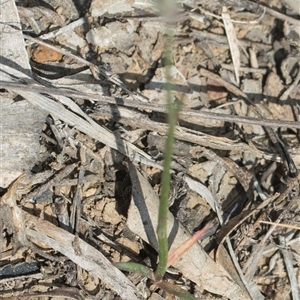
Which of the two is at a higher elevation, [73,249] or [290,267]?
[73,249]

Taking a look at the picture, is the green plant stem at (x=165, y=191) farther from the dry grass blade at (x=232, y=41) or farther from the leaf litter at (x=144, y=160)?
the dry grass blade at (x=232, y=41)

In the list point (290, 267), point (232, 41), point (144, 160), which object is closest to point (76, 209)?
point (144, 160)

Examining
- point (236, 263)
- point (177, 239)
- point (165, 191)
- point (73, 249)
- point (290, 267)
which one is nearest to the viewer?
point (165, 191)

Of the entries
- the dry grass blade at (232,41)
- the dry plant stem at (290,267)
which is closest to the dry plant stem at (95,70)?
the dry grass blade at (232,41)

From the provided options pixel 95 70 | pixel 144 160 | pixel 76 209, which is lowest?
pixel 76 209

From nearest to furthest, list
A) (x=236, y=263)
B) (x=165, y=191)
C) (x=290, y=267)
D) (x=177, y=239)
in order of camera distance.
Result: (x=165, y=191) → (x=177, y=239) → (x=236, y=263) → (x=290, y=267)

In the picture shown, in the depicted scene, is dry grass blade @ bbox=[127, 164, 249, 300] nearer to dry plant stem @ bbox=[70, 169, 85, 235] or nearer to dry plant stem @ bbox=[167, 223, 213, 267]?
dry plant stem @ bbox=[167, 223, 213, 267]

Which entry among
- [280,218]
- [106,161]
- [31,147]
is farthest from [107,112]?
[280,218]

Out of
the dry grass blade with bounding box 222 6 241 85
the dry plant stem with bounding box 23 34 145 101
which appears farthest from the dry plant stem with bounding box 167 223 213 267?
the dry grass blade with bounding box 222 6 241 85

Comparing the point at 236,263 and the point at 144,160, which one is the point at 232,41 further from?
the point at 236,263
